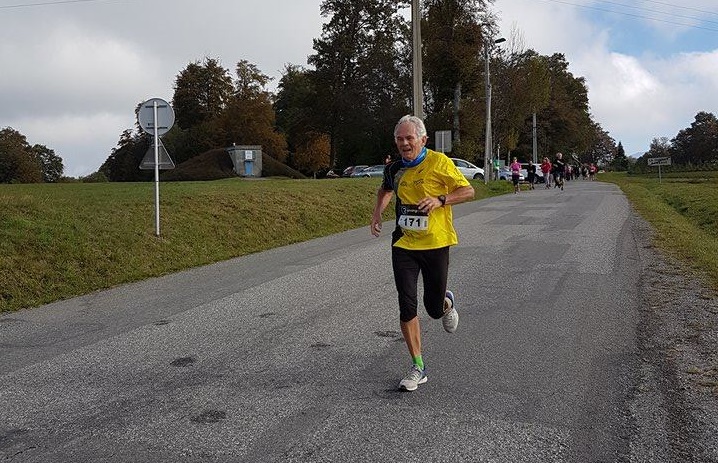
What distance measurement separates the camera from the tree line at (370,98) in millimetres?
47156

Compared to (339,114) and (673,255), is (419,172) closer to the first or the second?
(673,255)

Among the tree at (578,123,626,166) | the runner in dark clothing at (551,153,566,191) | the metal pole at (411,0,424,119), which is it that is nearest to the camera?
the metal pole at (411,0,424,119)

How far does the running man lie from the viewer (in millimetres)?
4551

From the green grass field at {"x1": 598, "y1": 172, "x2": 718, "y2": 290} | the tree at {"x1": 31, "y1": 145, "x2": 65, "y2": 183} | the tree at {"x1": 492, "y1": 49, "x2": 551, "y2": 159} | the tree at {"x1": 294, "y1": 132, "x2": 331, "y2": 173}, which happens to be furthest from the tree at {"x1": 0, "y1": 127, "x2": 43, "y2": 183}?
the green grass field at {"x1": 598, "y1": 172, "x2": 718, "y2": 290}

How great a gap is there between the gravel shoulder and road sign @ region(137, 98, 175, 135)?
9173 millimetres

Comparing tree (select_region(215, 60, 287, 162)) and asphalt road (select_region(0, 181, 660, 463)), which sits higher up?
tree (select_region(215, 60, 287, 162))

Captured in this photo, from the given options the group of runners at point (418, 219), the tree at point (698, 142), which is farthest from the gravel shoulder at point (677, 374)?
the tree at point (698, 142)

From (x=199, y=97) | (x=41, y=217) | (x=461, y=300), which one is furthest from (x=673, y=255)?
(x=199, y=97)

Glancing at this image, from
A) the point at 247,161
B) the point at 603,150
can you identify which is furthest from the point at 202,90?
the point at 603,150

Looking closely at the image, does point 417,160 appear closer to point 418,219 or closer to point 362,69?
point 418,219

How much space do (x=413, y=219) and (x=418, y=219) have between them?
0.04 m

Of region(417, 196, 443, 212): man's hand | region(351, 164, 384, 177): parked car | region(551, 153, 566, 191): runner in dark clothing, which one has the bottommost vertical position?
region(417, 196, 443, 212): man's hand

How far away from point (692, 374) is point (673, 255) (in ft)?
20.6

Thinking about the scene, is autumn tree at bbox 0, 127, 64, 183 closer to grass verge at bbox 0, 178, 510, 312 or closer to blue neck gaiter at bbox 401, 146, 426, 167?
grass verge at bbox 0, 178, 510, 312
